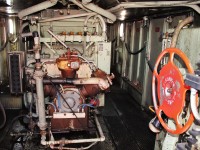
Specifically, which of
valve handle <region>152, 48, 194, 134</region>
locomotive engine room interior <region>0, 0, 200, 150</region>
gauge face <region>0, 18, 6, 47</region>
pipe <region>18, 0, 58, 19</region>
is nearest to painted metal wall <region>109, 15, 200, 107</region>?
locomotive engine room interior <region>0, 0, 200, 150</region>

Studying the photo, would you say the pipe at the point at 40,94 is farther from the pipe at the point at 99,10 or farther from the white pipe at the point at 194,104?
the white pipe at the point at 194,104

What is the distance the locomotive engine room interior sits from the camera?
67.5 inches

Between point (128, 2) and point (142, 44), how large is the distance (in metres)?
2.66

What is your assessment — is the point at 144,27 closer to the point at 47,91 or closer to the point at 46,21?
the point at 46,21

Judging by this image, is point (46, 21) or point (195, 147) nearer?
point (195, 147)

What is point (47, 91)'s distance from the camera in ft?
10.3

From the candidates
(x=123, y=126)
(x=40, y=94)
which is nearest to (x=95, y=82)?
(x=40, y=94)

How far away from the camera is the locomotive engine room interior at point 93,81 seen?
5.63 feet

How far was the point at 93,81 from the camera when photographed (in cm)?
293

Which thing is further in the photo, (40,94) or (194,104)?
(40,94)

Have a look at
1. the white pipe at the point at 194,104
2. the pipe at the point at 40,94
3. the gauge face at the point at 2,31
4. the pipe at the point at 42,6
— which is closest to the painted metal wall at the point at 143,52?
the white pipe at the point at 194,104

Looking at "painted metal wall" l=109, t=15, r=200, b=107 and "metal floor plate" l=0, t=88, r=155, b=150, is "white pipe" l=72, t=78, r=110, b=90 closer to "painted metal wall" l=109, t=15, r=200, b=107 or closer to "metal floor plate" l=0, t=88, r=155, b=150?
"metal floor plate" l=0, t=88, r=155, b=150

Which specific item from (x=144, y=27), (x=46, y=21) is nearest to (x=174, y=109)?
(x=46, y=21)

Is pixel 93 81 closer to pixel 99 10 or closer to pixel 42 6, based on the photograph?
pixel 99 10
